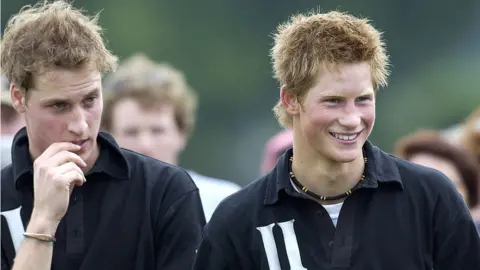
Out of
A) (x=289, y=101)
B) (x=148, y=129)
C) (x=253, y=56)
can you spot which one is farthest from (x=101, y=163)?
(x=253, y=56)

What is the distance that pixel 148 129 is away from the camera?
27.3 ft

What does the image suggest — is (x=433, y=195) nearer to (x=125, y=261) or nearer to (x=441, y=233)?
(x=441, y=233)

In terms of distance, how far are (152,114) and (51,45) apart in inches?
107

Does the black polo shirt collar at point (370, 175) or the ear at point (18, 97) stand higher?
the ear at point (18, 97)

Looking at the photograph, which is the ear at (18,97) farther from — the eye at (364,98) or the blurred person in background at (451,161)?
the blurred person in background at (451,161)

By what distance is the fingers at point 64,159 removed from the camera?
18.4 ft

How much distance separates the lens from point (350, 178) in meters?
5.54

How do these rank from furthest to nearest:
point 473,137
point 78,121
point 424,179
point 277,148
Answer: point 473,137 → point 277,148 → point 78,121 → point 424,179

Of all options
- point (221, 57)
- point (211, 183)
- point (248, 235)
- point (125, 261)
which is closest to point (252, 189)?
point (248, 235)

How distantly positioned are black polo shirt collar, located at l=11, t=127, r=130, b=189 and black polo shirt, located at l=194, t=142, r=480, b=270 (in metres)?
0.49

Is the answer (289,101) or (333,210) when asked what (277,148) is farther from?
(333,210)

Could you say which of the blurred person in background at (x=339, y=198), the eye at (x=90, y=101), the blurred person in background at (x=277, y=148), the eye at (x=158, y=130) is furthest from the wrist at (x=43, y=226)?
the eye at (x=158, y=130)

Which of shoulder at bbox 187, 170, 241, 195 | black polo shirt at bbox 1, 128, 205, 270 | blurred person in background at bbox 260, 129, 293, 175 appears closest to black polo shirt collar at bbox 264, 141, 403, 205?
black polo shirt at bbox 1, 128, 205, 270

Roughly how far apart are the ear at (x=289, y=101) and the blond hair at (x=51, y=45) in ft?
2.32
